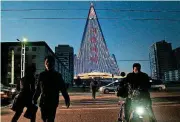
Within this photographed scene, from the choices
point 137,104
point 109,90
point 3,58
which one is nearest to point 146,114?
point 137,104

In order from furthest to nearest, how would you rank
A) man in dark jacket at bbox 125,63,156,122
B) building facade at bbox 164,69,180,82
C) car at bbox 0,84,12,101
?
1. building facade at bbox 164,69,180,82
2. car at bbox 0,84,12,101
3. man in dark jacket at bbox 125,63,156,122

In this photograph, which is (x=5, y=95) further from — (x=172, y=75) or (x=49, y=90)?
(x=172, y=75)

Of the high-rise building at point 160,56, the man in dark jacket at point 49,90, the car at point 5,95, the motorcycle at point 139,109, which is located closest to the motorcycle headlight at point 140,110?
the motorcycle at point 139,109

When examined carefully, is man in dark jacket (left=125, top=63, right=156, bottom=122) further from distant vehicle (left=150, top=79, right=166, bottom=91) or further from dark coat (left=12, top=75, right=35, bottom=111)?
distant vehicle (left=150, top=79, right=166, bottom=91)

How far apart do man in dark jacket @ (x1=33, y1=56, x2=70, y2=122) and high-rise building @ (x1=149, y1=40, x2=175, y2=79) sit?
48511mm

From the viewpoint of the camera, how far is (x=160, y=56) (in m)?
57.8

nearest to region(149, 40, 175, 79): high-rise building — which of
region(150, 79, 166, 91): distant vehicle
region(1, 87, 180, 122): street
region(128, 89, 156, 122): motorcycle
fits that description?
region(150, 79, 166, 91): distant vehicle

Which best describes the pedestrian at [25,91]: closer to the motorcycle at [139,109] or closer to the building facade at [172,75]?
the motorcycle at [139,109]

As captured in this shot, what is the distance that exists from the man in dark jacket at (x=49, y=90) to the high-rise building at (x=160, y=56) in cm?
4851

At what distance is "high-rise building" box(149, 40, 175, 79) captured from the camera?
5394cm

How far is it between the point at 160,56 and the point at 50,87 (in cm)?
5538

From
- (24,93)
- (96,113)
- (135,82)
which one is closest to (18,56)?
(96,113)

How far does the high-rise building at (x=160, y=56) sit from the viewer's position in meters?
53.9

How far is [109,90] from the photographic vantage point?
29.1 metres
